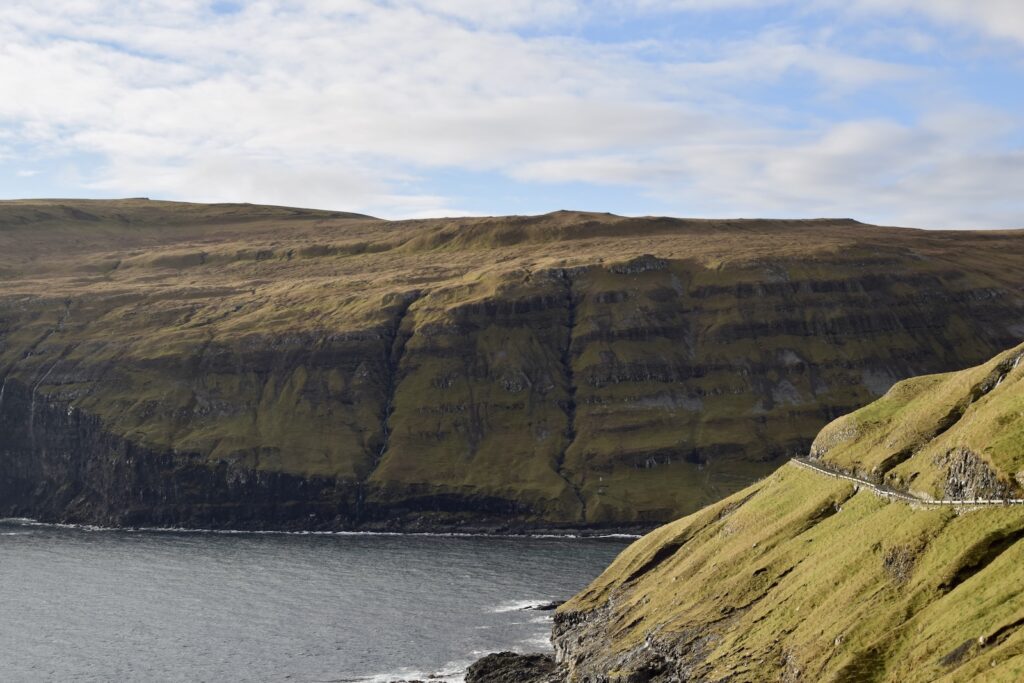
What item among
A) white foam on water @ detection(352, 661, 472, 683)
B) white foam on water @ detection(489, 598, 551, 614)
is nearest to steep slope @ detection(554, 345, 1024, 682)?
white foam on water @ detection(352, 661, 472, 683)

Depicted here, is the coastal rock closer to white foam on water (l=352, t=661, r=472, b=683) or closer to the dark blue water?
white foam on water (l=352, t=661, r=472, b=683)

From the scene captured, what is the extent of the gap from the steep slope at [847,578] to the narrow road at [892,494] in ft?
1.47

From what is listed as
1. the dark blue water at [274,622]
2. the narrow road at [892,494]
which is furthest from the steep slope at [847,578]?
the dark blue water at [274,622]

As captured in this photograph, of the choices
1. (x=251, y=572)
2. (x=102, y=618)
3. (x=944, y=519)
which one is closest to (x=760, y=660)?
(x=944, y=519)

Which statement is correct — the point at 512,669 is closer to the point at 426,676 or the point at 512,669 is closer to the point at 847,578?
the point at 426,676

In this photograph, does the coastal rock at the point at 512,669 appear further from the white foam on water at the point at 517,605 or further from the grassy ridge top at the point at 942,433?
the grassy ridge top at the point at 942,433

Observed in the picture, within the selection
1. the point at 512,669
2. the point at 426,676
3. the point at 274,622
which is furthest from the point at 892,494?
the point at 274,622

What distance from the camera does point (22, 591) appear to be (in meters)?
187

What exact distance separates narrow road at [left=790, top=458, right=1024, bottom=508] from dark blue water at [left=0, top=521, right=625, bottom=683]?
1615 inches

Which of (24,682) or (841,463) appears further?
(24,682)

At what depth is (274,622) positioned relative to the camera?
163 m

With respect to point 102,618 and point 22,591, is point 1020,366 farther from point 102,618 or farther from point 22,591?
point 22,591

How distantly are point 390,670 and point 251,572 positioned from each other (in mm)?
71729

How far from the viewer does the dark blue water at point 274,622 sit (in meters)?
138
